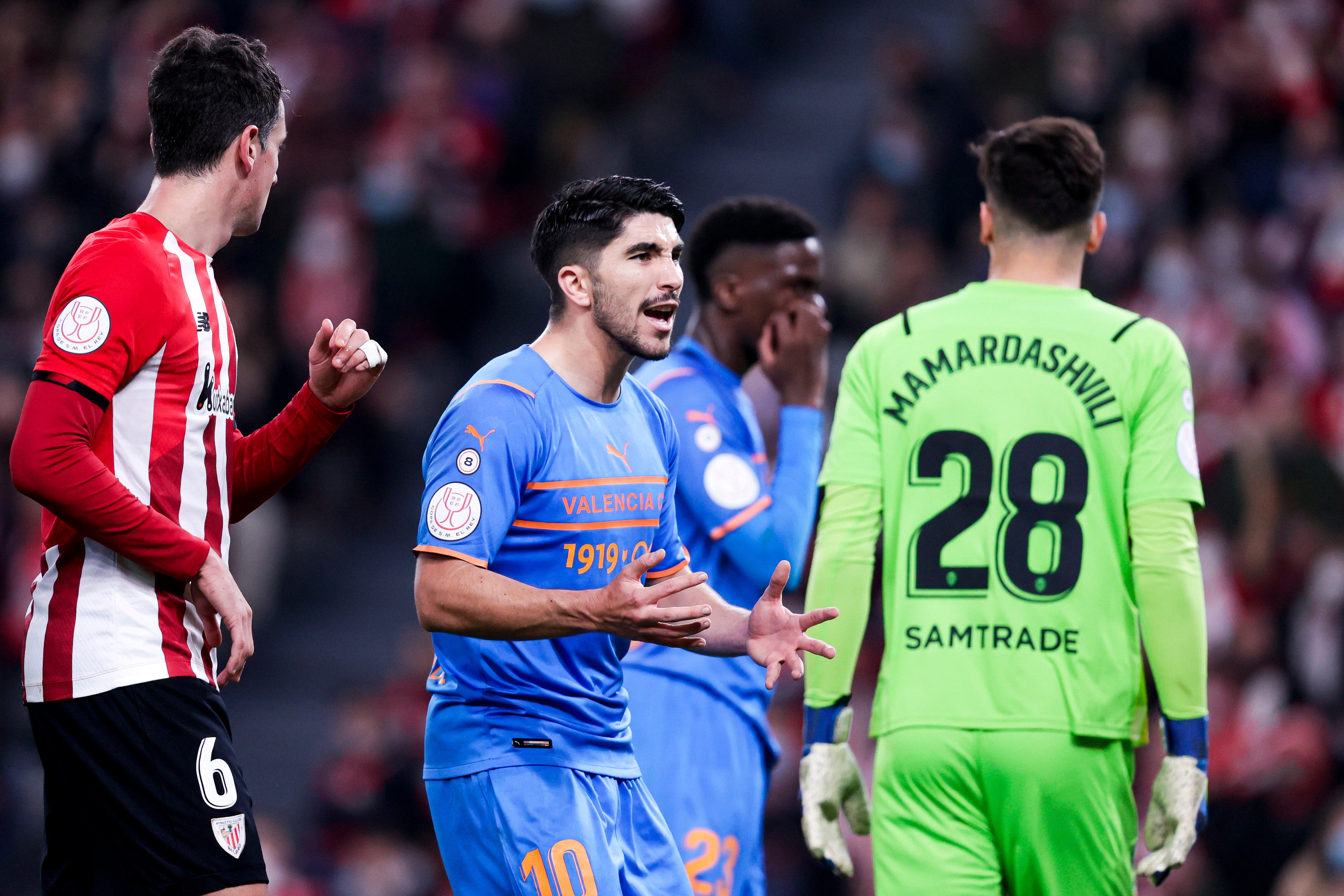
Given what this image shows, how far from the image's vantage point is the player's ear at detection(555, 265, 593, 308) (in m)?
3.96

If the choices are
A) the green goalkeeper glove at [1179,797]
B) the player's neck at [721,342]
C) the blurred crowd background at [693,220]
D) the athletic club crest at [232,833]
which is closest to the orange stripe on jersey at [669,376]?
the player's neck at [721,342]

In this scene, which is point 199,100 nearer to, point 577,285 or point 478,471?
point 577,285

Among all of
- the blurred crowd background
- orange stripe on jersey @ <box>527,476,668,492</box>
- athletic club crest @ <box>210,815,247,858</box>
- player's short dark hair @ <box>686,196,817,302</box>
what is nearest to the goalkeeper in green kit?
orange stripe on jersey @ <box>527,476,668,492</box>

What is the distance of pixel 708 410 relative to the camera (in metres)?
5.07

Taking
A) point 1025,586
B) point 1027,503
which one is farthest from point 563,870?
point 1027,503

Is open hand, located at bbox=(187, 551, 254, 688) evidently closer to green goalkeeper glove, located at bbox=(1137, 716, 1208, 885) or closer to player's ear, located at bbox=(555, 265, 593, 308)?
player's ear, located at bbox=(555, 265, 593, 308)

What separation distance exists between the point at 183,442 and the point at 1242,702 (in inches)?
251

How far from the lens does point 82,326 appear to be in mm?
3549

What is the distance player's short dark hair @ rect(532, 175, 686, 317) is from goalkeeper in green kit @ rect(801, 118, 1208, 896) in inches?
30.6

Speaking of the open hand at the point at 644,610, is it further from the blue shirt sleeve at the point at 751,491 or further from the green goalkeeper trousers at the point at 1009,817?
the blue shirt sleeve at the point at 751,491

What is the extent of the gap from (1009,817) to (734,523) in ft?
4.40

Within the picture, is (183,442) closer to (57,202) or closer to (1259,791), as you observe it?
(1259,791)

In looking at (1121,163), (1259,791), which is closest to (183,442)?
(1259,791)

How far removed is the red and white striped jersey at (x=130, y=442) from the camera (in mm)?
3564
